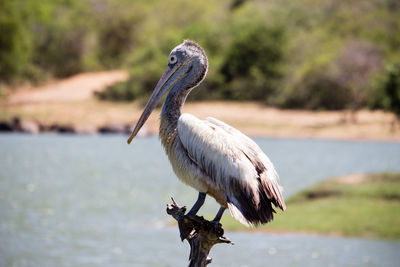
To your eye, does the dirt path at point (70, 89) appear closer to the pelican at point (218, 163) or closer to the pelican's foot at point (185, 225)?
the pelican at point (218, 163)

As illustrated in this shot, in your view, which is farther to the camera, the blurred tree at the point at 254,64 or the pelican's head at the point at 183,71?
the blurred tree at the point at 254,64

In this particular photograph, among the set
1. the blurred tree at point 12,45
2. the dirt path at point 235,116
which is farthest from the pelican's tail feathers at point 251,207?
the blurred tree at point 12,45

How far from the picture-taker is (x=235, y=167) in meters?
4.70

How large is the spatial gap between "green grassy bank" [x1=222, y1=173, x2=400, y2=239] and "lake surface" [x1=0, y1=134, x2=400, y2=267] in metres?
0.25

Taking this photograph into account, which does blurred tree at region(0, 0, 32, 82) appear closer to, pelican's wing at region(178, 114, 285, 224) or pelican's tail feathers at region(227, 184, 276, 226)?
pelican's wing at region(178, 114, 285, 224)

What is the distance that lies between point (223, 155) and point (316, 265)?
10350 mm

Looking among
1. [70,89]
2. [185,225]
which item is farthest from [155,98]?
[70,89]

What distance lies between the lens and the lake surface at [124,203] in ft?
50.0

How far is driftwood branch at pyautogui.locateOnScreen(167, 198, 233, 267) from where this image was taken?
4559 millimetres

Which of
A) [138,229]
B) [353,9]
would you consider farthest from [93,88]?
[138,229]

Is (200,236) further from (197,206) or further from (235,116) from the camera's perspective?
(235,116)

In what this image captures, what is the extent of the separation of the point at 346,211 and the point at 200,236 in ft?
38.4

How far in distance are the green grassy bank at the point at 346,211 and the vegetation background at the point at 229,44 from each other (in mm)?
19082

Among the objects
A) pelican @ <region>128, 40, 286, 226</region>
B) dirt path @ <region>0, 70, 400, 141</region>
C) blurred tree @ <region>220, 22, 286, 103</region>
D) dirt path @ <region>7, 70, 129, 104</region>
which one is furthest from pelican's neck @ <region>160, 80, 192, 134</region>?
dirt path @ <region>7, 70, 129, 104</region>
